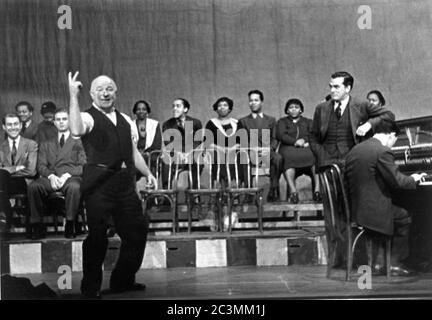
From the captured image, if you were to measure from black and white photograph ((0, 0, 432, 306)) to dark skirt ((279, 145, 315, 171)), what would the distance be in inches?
6.1

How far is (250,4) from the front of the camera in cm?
680

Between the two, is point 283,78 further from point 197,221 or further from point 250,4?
point 197,221

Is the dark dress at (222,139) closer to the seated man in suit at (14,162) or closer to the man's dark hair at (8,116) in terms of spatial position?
the seated man in suit at (14,162)

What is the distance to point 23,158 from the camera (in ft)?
22.5

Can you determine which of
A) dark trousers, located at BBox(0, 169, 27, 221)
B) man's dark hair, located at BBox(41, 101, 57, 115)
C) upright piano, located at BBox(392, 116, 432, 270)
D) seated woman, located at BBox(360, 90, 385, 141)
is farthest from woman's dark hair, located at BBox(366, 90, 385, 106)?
dark trousers, located at BBox(0, 169, 27, 221)

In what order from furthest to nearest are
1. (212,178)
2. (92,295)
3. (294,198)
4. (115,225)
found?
(294,198) → (212,178) → (115,225) → (92,295)

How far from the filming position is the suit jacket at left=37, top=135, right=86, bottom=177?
6637 mm

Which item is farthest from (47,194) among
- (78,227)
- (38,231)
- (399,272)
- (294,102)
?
(399,272)

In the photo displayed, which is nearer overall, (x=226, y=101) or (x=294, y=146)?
(x=226, y=101)

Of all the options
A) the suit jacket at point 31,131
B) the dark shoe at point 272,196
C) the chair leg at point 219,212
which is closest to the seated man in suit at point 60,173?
the suit jacket at point 31,131

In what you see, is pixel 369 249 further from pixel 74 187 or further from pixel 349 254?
pixel 74 187

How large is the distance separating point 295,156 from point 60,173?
207 centimetres

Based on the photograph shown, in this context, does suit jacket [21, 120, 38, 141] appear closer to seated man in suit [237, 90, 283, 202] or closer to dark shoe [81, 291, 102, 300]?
dark shoe [81, 291, 102, 300]

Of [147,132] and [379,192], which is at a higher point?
[147,132]
